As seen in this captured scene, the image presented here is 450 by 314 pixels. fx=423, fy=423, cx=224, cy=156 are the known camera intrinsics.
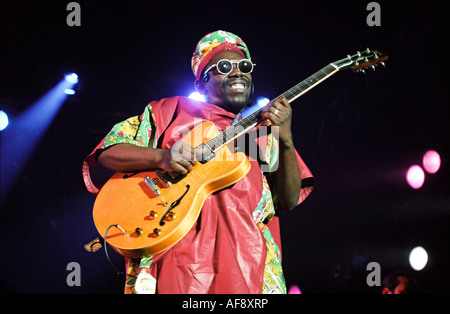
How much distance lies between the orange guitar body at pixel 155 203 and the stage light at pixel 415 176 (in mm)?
4330

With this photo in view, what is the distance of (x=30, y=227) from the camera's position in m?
5.02

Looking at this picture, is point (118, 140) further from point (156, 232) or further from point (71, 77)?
point (71, 77)

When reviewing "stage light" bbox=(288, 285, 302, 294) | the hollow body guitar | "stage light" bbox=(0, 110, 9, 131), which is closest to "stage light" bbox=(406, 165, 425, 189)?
"stage light" bbox=(288, 285, 302, 294)

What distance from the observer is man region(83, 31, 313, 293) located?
1951 mm

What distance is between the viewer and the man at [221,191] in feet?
6.40

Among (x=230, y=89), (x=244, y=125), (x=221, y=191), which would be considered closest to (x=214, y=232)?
(x=221, y=191)

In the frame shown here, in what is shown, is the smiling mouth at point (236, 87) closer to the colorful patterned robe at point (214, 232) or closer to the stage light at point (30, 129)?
the colorful patterned robe at point (214, 232)

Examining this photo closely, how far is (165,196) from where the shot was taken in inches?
81.6

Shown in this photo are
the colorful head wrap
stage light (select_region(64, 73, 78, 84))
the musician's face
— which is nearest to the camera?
the musician's face

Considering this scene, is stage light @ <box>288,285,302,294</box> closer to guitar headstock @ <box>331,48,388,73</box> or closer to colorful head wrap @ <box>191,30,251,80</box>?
guitar headstock @ <box>331,48,388,73</box>

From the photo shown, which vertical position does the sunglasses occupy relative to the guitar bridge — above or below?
above

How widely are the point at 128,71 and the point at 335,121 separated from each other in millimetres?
2872

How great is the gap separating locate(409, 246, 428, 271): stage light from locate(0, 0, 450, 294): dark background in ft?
0.25

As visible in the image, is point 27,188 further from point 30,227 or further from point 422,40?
point 422,40
